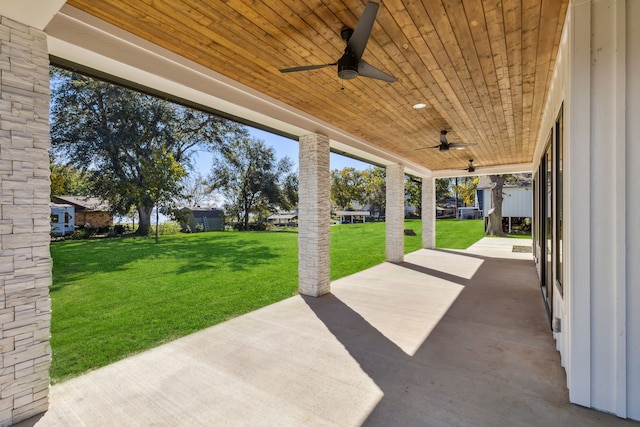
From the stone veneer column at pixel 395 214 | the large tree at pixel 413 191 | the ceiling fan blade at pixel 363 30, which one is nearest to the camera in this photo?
the ceiling fan blade at pixel 363 30

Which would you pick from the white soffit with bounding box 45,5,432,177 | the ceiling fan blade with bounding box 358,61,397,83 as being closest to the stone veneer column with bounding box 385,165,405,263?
the white soffit with bounding box 45,5,432,177

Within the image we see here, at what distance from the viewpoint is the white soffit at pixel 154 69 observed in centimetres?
261

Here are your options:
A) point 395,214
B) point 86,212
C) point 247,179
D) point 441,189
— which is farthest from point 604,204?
point 441,189

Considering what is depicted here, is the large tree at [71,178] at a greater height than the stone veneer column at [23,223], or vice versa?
the large tree at [71,178]

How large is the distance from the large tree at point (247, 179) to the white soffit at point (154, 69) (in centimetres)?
1861

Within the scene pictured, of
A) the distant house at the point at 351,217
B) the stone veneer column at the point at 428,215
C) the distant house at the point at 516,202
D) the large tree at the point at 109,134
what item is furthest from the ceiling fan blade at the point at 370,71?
the distant house at the point at 351,217

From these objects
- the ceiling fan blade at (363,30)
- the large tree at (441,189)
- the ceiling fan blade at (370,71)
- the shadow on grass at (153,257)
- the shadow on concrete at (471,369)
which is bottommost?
the shadow on concrete at (471,369)

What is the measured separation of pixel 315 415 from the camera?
244cm

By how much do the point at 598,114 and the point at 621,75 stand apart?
30cm

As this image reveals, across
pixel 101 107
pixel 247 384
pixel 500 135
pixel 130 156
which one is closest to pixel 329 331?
pixel 247 384

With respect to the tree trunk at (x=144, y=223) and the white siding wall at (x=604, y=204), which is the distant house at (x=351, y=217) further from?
the white siding wall at (x=604, y=204)

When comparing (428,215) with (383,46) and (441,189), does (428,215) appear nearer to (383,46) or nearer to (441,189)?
(383,46)

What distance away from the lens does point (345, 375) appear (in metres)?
3.02

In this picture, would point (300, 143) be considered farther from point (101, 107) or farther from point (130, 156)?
point (101, 107)
